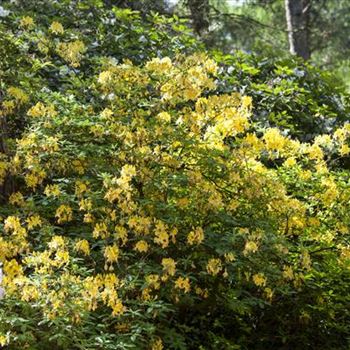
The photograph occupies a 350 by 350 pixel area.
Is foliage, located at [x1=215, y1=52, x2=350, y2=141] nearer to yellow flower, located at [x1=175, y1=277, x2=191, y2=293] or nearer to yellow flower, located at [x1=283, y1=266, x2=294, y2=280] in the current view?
yellow flower, located at [x1=283, y1=266, x2=294, y2=280]

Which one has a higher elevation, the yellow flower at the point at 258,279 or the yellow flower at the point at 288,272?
the yellow flower at the point at 288,272

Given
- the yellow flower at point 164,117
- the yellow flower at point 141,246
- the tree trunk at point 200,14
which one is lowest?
the yellow flower at point 141,246

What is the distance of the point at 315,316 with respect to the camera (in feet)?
15.7

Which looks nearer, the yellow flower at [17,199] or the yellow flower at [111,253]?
the yellow flower at [111,253]

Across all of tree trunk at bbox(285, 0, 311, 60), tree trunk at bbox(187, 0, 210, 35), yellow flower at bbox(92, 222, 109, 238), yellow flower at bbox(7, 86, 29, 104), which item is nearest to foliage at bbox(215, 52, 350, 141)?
tree trunk at bbox(187, 0, 210, 35)

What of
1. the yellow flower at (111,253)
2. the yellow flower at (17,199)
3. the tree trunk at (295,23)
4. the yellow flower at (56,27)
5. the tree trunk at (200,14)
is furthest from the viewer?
the tree trunk at (295,23)

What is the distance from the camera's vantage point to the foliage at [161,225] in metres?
3.32

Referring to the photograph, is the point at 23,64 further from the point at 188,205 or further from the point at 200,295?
the point at 200,295

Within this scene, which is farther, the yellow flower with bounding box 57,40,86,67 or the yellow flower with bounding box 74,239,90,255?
the yellow flower with bounding box 57,40,86,67

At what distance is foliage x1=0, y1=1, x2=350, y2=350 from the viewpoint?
3316 mm

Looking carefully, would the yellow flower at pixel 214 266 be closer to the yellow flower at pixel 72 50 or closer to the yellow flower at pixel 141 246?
the yellow flower at pixel 141 246

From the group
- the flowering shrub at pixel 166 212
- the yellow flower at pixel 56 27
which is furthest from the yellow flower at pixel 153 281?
the yellow flower at pixel 56 27

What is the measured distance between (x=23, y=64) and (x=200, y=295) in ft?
8.86

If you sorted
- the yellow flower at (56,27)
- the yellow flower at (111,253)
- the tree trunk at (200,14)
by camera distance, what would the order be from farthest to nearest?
the tree trunk at (200,14) → the yellow flower at (56,27) → the yellow flower at (111,253)
